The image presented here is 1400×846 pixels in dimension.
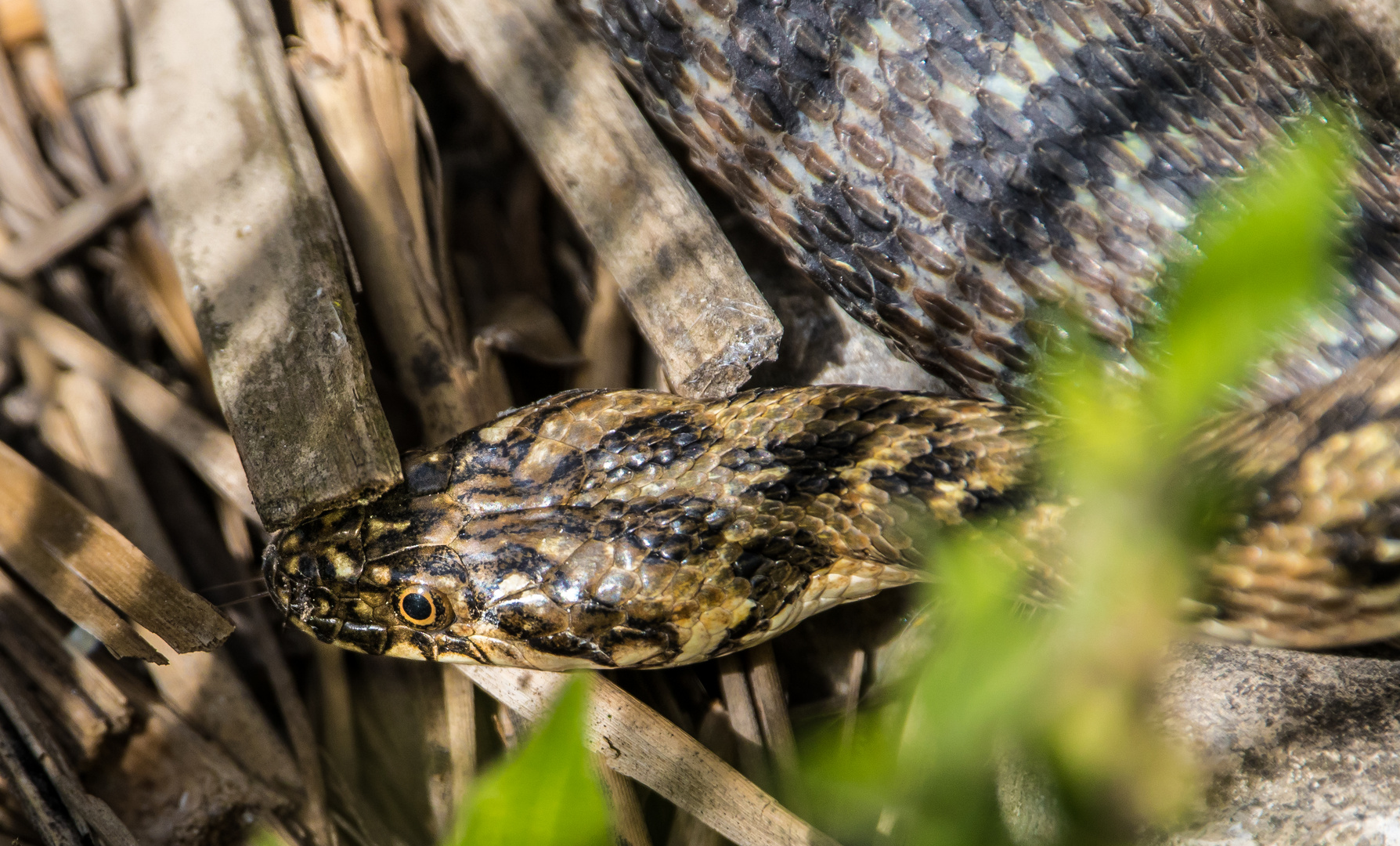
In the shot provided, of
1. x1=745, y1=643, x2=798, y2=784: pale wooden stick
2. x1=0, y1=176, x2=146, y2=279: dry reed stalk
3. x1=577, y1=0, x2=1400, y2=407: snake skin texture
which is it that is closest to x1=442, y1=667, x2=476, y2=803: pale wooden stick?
x1=745, y1=643, x2=798, y2=784: pale wooden stick

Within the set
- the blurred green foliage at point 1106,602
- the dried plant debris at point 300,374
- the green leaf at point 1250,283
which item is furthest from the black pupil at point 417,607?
the green leaf at point 1250,283

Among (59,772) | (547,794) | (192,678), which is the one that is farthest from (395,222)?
(547,794)

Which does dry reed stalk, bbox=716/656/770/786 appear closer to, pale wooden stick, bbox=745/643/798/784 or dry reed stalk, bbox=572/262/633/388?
pale wooden stick, bbox=745/643/798/784

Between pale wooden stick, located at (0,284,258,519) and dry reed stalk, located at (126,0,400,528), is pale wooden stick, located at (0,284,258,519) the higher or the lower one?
the lower one

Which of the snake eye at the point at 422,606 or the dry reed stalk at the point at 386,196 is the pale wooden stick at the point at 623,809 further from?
the dry reed stalk at the point at 386,196

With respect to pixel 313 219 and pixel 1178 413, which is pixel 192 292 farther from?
pixel 1178 413
